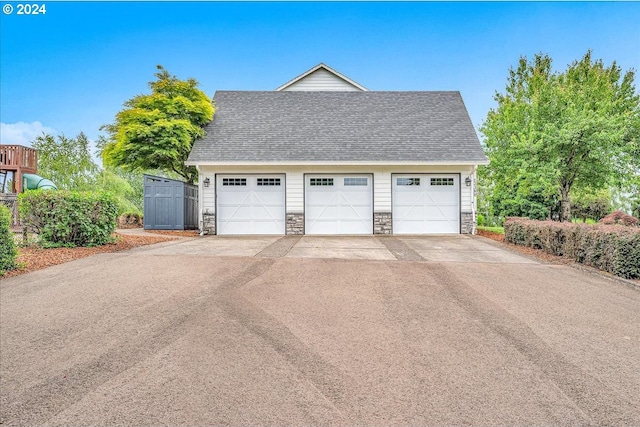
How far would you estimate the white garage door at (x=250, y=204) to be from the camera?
1302cm

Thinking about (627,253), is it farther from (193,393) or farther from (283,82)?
(283,82)

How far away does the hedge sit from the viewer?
595 centimetres

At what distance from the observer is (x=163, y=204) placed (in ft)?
45.5

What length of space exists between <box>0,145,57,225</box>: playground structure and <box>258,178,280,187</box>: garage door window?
10452 mm

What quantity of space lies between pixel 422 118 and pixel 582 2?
774cm

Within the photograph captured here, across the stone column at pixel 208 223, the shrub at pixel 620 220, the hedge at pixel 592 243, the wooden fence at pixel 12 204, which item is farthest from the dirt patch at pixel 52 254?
the shrub at pixel 620 220

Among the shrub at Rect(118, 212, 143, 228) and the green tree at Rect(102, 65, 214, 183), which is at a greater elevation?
the green tree at Rect(102, 65, 214, 183)

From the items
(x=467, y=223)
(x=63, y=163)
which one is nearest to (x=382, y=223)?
(x=467, y=223)

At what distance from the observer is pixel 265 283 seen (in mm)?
5363

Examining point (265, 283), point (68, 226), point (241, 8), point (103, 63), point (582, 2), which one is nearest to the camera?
point (265, 283)

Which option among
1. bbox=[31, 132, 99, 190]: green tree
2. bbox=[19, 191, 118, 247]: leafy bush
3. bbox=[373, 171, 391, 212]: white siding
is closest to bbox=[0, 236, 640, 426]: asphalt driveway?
bbox=[19, 191, 118, 247]: leafy bush

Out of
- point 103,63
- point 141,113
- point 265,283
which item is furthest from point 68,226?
point 103,63

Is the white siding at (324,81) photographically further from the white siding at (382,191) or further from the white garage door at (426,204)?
the white garage door at (426,204)

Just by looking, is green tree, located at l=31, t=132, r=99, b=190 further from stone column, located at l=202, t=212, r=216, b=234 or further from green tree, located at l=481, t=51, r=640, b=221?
green tree, located at l=481, t=51, r=640, b=221
